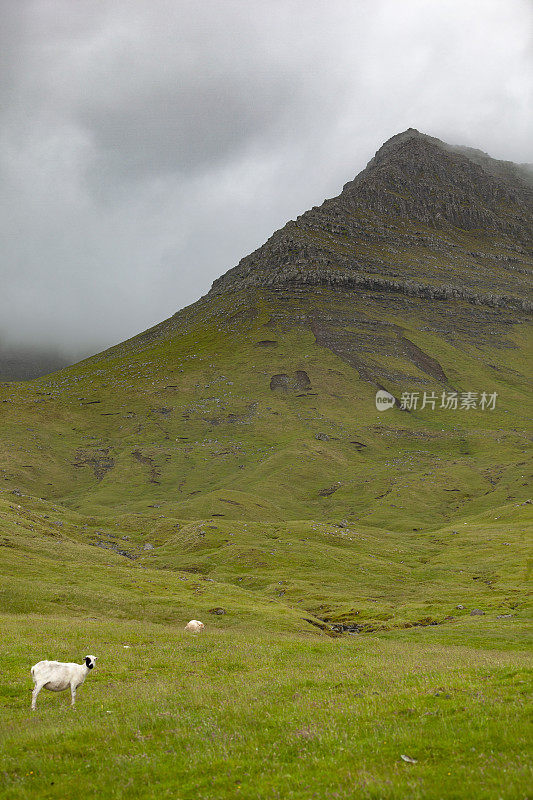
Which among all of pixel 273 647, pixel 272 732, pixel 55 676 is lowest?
pixel 273 647

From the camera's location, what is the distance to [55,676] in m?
18.5

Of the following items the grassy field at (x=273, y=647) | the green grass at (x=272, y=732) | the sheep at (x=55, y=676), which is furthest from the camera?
the sheep at (x=55, y=676)

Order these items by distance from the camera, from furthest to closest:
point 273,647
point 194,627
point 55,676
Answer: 1. point 194,627
2. point 273,647
3. point 55,676

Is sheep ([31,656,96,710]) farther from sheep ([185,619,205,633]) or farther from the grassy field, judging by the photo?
sheep ([185,619,205,633])

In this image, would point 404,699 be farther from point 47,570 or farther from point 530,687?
point 47,570

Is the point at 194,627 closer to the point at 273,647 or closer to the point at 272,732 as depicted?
the point at 273,647

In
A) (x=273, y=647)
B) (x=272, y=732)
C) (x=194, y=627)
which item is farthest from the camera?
(x=194, y=627)

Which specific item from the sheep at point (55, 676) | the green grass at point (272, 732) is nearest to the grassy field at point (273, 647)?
the green grass at point (272, 732)

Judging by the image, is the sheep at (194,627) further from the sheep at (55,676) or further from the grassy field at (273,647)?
the sheep at (55,676)

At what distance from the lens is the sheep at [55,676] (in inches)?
719

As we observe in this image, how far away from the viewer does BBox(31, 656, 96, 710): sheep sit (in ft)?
59.9

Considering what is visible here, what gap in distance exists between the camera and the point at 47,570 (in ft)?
A: 208

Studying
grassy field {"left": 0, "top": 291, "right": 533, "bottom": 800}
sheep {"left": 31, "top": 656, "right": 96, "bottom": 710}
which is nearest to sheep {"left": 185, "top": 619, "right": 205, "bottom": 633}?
grassy field {"left": 0, "top": 291, "right": 533, "bottom": 800}

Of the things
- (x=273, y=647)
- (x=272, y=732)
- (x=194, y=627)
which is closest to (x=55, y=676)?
(x=272, y=732)
